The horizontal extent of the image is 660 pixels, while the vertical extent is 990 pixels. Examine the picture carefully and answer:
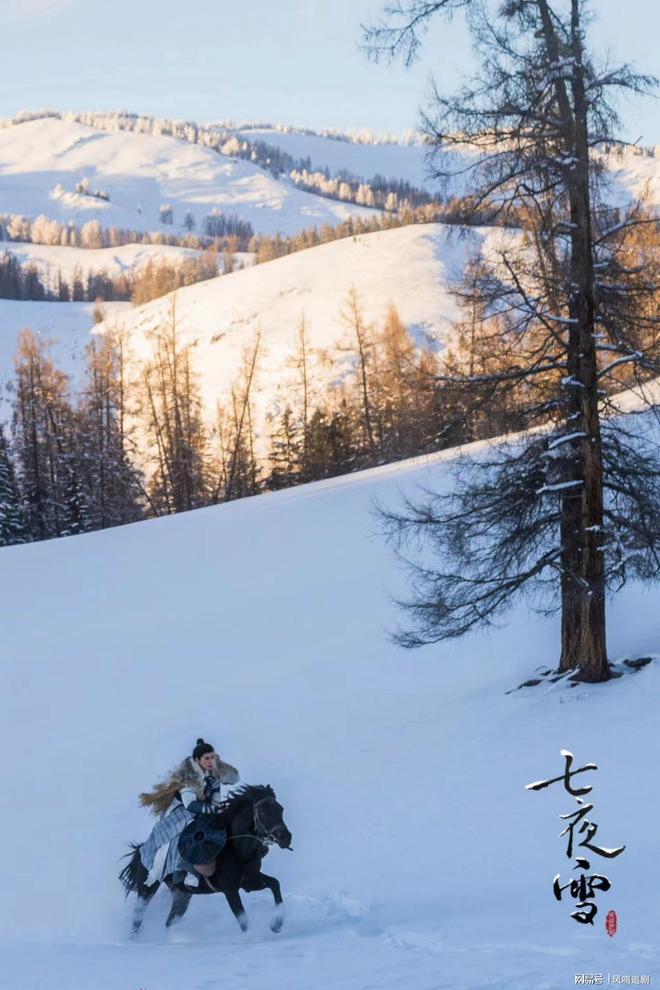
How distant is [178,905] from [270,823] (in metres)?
1.22

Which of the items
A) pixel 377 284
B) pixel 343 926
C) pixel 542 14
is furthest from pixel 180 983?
pixel 377 284

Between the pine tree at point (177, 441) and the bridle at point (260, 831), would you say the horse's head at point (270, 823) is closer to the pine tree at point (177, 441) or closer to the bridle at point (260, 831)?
the bridle at point (260, 831)

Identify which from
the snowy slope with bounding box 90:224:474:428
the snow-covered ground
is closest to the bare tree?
the snowy slope with bounding box 90:224:474:428

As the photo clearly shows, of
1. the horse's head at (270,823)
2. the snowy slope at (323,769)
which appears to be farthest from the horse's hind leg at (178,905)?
the horse's head at (270,823)

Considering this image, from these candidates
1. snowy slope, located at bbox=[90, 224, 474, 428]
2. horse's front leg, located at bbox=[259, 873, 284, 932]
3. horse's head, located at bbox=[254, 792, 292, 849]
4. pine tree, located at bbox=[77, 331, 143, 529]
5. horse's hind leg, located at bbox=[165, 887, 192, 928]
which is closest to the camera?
horse's head, located at bbox=[254, 792, 292, 849]

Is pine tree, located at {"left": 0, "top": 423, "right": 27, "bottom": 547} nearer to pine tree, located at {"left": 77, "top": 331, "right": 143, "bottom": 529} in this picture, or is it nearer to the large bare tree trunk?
pine tree, located at {"left": 77, "top": 331, "right": 143, "bottom": 529}

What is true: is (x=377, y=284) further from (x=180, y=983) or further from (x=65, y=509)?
(x=180, y=983)

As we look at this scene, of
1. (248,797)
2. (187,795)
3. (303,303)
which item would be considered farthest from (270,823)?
(303,303)

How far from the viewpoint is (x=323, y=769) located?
1199cm

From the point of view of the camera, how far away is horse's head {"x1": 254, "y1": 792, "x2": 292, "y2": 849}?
726 cm

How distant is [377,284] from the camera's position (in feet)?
285

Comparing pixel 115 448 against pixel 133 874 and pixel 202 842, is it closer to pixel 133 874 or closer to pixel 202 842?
pixel 133 874

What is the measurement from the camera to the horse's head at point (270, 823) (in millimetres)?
7262

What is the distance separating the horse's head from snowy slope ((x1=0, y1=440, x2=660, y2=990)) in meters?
0.74
